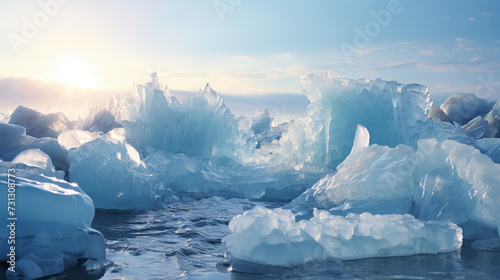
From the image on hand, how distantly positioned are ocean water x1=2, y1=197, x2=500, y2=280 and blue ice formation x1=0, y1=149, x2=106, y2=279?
141 millimetres

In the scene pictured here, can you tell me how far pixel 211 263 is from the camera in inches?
129

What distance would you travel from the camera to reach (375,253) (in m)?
3.49

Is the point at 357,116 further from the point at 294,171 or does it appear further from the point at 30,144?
the point at 30,144

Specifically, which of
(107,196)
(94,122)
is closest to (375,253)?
(107,196)

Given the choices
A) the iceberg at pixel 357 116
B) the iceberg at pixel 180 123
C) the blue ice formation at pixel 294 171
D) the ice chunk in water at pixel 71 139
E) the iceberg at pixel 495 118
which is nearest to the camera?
the blue ice formation at pixel 294 171

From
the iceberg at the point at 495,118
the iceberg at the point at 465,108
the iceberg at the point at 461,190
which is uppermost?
the iceberg at the point at 465,108

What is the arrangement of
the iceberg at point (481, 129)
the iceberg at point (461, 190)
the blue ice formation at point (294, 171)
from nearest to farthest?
the blue ice formation at point (294, 171), the iceberg at point (461, 190), the iceberg at point (481, 129)

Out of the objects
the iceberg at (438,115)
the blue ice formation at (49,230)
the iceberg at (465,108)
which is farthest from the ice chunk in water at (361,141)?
the iceberg at (465,108)

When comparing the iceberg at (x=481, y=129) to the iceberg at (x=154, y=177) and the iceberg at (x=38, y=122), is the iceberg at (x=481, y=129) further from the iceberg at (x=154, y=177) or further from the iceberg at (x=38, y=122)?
the iceberg at (x=38, y=122)

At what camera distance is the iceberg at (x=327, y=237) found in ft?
10.6

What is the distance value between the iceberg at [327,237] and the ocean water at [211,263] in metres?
0.09

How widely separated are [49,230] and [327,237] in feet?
6.58

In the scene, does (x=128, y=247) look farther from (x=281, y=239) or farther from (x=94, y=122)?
(x=94, y=122)

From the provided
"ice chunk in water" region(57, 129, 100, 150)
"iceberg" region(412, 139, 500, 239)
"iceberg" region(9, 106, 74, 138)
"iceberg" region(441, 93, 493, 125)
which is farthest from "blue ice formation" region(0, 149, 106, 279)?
"iceberg" region(441, 93, 493, 125)
